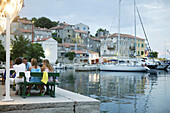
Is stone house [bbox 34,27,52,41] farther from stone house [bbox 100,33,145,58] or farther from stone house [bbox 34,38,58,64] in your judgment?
stone house [bbox 100,33,145,58]

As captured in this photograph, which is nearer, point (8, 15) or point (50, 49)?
point (8, 15)

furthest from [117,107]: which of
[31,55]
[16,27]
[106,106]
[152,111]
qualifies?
[16,27]

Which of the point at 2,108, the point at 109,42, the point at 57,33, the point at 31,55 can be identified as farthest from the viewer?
the point at 57,33

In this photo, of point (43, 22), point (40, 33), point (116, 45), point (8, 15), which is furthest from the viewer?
point (43, 22)

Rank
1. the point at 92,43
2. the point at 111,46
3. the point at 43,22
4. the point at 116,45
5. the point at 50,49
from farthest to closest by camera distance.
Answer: the point at 43,22 < the point at 92,43 < the point at 111,46 < the point at 116,45 < the point at 50,49

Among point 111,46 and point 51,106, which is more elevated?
point 111,46

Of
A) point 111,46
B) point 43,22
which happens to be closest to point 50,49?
point 111,46

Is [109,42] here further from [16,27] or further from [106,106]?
[106,106]

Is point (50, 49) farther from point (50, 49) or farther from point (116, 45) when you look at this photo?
point (116, 45)

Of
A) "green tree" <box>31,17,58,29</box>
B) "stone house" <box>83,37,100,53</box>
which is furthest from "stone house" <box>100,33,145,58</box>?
"green tree" <box>31,17,58,29</box>

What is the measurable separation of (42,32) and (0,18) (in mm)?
89096

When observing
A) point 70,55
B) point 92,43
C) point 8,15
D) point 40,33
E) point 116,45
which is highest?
point 40,33

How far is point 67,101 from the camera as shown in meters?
7.81

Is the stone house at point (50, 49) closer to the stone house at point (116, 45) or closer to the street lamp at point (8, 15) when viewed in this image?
the stone house at point (116, 45)
